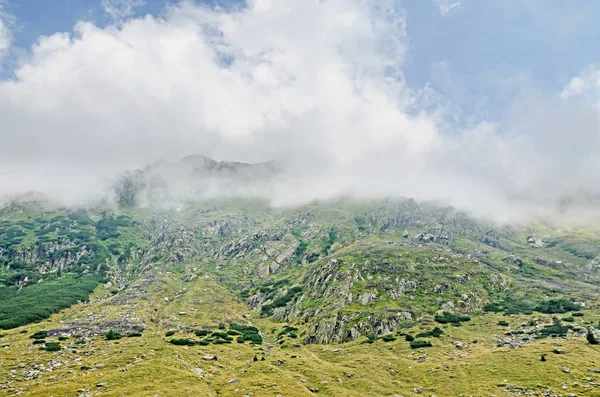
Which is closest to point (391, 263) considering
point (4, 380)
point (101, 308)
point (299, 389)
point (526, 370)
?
point (526, 370)

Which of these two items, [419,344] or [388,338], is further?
[388,338]

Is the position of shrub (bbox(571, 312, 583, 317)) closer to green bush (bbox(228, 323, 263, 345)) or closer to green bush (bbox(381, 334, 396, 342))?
green bush (bbox(381, 334, 396, 342))

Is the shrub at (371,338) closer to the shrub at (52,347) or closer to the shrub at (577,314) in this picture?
the shrub at (577,314)

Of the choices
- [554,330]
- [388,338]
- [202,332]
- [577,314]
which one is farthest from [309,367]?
[577,314]

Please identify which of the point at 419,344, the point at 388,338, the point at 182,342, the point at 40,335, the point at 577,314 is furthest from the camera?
the point at 577,314

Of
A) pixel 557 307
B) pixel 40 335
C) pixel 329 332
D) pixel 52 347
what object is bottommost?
pixel 40 335

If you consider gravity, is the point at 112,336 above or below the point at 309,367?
below

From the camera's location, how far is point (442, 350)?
89125 mm

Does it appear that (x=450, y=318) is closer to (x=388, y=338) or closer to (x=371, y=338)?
(x=388, y=338)

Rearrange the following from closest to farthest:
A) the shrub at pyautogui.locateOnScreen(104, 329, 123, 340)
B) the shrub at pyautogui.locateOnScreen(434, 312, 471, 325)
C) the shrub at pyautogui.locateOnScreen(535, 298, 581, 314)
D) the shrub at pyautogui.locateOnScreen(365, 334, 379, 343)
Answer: the shrub at pyautogui.locateOnScreen(104, 329, 123, 340) → the shrub at pyautogui.locateOnScreen(365, 334, 379, 343) → the shrub at pyautogui.locateOnScreen(434, 312, 471, 325) → the shrub at pyautogui.locateOnScreen(535, 298, 581, 314)

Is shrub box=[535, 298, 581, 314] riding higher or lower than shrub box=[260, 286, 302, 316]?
higher

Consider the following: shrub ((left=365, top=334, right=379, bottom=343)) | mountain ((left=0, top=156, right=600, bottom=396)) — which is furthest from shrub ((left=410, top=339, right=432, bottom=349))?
shrub ((left=365, top=334, right=379, bottom=343))

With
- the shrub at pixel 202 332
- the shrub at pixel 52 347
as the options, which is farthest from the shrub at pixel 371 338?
the shrub at pixel 52 347

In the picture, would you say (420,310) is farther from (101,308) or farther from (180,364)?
(101,308)
